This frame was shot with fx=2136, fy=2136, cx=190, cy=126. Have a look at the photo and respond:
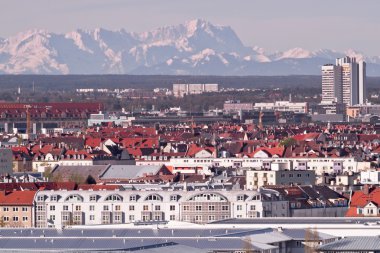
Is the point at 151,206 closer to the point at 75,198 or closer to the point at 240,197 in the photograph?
the point at 75,198

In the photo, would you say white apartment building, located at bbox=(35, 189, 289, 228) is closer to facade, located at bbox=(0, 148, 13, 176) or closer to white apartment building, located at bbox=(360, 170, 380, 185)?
white apartment building, located at bbox=(360, 170, 380, 185)

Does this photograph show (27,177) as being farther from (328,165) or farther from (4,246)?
(4,246)

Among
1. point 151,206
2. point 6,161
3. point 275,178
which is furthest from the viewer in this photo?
point 6,161

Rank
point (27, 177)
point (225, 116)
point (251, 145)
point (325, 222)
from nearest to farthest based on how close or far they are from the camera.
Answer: point (325, 222) < point (27, 177) < point (251, 145) < point (225, 116)

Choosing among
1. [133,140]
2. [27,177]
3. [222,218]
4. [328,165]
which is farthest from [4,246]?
[133,140]

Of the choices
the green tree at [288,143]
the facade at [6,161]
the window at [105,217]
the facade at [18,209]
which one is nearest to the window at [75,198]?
the window at [105,217]

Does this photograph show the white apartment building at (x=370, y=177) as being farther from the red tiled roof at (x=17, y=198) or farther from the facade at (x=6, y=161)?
the facade at (x=6, y=161)

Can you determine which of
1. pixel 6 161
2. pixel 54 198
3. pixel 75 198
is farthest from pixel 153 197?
pixel 6 161

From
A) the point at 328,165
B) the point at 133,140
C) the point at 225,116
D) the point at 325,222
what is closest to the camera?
the point at 325,222

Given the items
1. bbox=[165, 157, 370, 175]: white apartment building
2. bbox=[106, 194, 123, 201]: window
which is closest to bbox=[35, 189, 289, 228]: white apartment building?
bbox=[106, 194, 123, 201]: window
